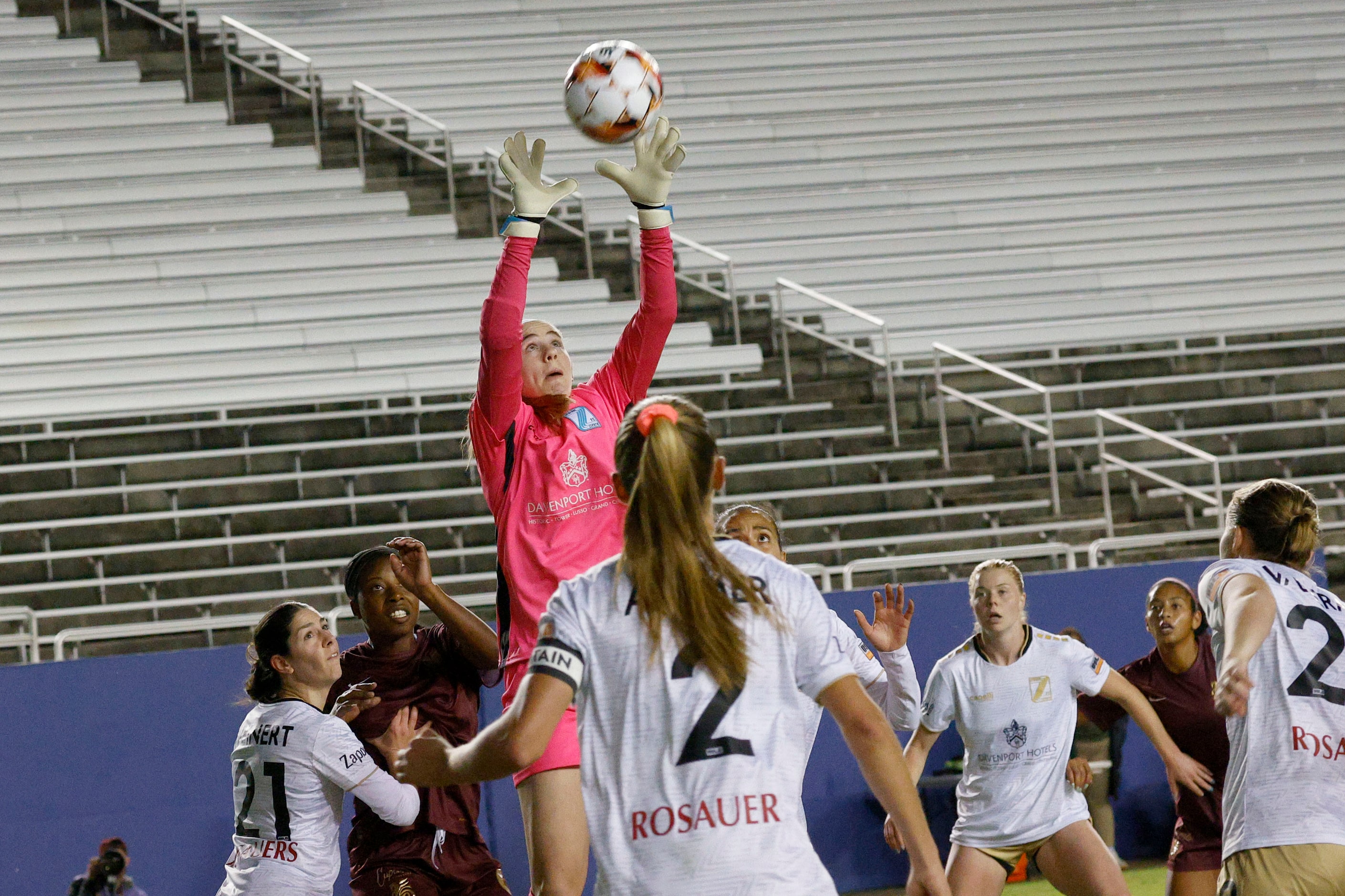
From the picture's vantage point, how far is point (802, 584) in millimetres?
2617

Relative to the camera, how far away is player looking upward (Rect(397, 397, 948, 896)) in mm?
2463

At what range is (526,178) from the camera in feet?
12.5

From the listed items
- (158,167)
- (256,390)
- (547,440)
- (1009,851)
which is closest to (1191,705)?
(1009,851)

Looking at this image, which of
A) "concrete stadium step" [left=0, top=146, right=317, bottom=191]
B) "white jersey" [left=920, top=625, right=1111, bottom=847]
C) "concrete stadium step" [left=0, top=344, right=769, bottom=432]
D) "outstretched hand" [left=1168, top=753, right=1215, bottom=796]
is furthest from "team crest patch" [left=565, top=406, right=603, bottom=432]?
"concrete stadium step" [left=0, top=146, right=317, bottom=191]

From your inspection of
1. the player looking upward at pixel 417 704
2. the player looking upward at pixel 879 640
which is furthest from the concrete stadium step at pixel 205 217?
the player looking upward at pixel 879 640

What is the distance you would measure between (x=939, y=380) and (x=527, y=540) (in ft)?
27.9

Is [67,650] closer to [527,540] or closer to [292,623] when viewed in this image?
[292,623]

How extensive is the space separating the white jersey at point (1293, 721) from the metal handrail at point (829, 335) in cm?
791

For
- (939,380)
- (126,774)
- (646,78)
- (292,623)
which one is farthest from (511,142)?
(939,380)

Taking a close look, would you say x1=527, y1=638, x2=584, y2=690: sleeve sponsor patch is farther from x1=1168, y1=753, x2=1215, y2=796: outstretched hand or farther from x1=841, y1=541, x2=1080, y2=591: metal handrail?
x1=841, y1=541, x2=1080, y2=591: metal handrail

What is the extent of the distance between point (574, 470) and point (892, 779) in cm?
164

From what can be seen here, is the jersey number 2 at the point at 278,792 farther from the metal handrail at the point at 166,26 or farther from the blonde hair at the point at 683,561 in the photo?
the metal handrail at the point at 166,26

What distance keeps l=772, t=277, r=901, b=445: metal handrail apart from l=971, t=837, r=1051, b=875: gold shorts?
648 centimetres

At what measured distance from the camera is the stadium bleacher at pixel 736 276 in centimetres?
1095
